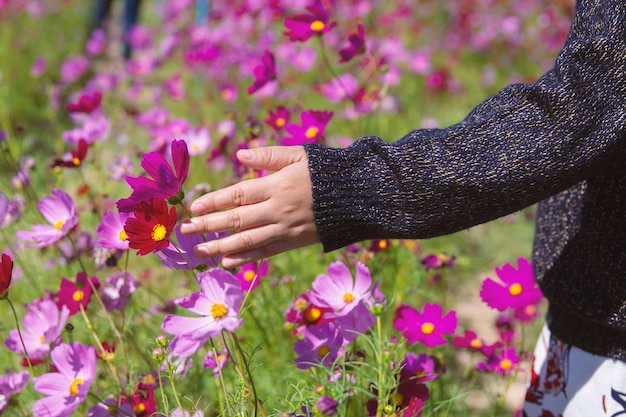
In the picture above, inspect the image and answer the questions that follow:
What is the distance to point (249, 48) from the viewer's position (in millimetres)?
2756

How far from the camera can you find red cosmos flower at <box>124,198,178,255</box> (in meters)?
0.75

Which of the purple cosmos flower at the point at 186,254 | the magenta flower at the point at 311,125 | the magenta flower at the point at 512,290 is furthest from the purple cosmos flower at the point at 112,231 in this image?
the magenta flower at the point at 512,290

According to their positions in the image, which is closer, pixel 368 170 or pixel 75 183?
pixel 368 170

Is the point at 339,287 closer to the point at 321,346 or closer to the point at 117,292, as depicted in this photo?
the point at 321,346

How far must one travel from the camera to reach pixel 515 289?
44.6 inches

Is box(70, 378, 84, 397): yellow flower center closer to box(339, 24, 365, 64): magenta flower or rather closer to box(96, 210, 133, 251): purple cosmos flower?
box(96, 210, 133, 251): purple cosmos flower

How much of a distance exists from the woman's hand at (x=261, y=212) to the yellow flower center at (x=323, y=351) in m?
0.23

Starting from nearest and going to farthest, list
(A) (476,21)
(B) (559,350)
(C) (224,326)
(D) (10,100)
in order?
(C) (224,326) < (B) (559,350) < (D) (10,100) < (A) (476,21)

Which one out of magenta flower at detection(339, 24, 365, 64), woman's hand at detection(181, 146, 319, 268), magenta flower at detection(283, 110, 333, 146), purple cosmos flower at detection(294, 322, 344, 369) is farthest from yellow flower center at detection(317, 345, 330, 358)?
magenta flower at detection(339, 24, 365, 64)

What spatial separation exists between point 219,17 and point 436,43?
5.21ft

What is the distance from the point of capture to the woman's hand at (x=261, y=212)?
2.40 feet

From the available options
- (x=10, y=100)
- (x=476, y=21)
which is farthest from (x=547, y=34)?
(x=10, y=100)

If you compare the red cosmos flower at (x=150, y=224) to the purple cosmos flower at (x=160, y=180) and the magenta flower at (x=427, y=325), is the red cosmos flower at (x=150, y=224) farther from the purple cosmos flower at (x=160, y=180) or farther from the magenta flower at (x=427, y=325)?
the magenta flower at (x=427, y=325)

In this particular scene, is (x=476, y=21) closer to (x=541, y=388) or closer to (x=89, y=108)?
(x=89, y=108)
